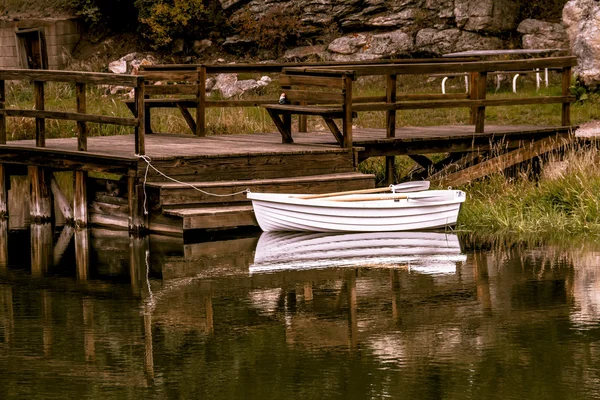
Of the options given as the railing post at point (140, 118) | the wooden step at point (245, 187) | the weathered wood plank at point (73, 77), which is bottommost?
the wooden step at point (245, 187)

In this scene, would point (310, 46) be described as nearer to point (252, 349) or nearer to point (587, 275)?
point (587, 275)

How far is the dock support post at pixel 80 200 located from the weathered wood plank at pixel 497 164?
548cm

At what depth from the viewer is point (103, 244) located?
16797mm

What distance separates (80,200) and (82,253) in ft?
6.98

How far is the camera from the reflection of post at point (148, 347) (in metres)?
10.2

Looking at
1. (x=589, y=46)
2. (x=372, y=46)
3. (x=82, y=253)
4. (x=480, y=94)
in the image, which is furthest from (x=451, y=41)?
(x=82, y=253)

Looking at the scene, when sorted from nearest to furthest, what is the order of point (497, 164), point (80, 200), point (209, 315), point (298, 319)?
point (298, 319)
point (209, 315)
point (80, 200)
point (497, 164)

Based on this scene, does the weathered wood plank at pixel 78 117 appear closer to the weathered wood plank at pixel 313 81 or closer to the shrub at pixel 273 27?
the weathered wood plank at pixel 313 81

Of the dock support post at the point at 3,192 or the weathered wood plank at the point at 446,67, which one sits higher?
the weathered wood plank at the point at 446,67

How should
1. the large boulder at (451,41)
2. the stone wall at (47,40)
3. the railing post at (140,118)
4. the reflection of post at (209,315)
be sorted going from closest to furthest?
the reflection of post at (209,315)
the railing post at (140,118)
the large boulder at (451,41)
the stone wall at (47,40)

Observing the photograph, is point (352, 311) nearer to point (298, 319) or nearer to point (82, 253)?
point (298, 319)

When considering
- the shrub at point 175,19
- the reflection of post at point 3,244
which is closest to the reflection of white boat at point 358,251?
the reflection of post at point 3,244

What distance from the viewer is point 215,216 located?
55.2 ft

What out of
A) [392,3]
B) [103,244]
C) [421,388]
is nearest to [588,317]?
[421,388]
